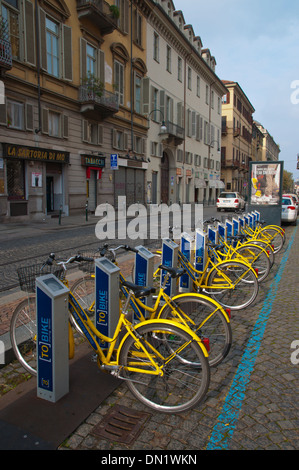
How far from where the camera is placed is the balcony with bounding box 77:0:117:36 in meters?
20.0

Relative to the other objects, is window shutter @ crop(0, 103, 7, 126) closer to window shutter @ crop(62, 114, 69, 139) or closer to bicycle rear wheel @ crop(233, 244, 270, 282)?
window shutter @ crop(62, 114, 69, 139)

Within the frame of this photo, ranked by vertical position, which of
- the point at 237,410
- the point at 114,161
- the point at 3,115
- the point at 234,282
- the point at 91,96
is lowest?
the point at 237,410

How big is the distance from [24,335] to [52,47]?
19247 mm

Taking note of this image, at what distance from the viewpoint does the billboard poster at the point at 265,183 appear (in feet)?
49.8

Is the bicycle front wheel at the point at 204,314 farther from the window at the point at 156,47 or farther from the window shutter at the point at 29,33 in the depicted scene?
the window at the point at 156,47

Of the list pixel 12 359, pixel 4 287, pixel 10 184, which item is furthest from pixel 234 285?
pixel 10 184

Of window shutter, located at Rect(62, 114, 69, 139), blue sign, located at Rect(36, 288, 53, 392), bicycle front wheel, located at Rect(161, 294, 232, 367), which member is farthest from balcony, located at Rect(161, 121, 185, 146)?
blue sign, located at Rect(36, 288, 53, 392)

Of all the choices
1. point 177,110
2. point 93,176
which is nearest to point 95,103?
point 93,176

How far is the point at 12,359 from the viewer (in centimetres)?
363

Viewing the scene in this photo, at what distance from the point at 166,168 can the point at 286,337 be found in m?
31.2

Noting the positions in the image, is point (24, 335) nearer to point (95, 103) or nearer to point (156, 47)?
point (95, 103)

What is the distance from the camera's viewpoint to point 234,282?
16.7 ft

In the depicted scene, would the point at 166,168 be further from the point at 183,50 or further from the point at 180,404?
the point at 180,404

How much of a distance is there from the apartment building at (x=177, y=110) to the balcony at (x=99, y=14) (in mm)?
6335
